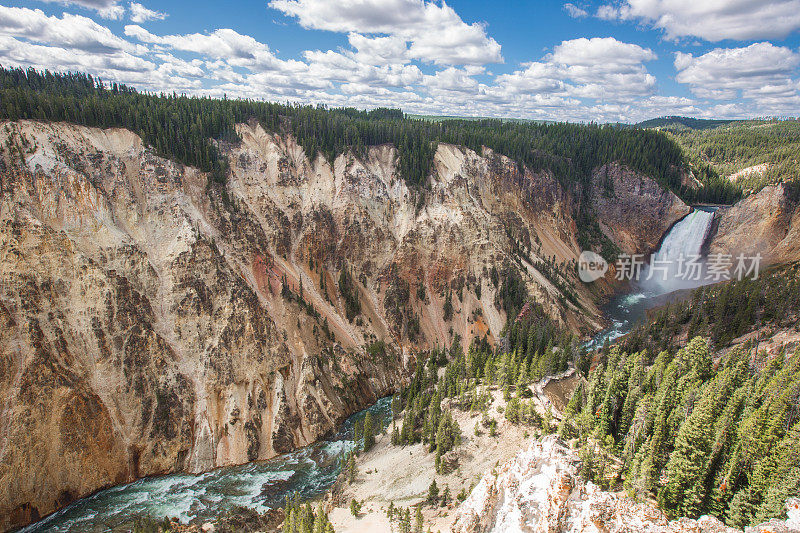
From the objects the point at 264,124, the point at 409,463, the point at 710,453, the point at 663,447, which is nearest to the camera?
the point at 710,453

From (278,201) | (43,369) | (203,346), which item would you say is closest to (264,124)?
(278,201)

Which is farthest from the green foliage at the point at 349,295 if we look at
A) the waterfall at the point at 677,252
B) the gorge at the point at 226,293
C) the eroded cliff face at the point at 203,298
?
the waterfall at the point at 677,252

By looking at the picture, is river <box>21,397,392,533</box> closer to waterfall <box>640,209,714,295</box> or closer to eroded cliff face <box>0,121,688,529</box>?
eroded cliff face <box>0,121,688,529</box>

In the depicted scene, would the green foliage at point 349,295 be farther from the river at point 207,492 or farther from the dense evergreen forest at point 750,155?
the dense evergreen forest at point 750,155

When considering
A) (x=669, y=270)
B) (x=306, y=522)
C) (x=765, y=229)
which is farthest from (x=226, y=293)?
(x=765, y=229)

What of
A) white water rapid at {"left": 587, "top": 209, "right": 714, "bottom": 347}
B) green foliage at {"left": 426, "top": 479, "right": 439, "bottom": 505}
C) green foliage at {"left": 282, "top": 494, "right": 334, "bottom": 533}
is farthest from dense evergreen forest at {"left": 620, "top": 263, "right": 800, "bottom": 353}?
green foliage at {"left": 282, "top": 494, "right": 334, "bottom": 533}

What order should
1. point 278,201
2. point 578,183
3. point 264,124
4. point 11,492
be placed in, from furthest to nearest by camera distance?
1. point 578,183
2. point 264,124
3. point 278,201
4. point 11,492

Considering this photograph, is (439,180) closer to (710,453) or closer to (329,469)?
(329,469)
